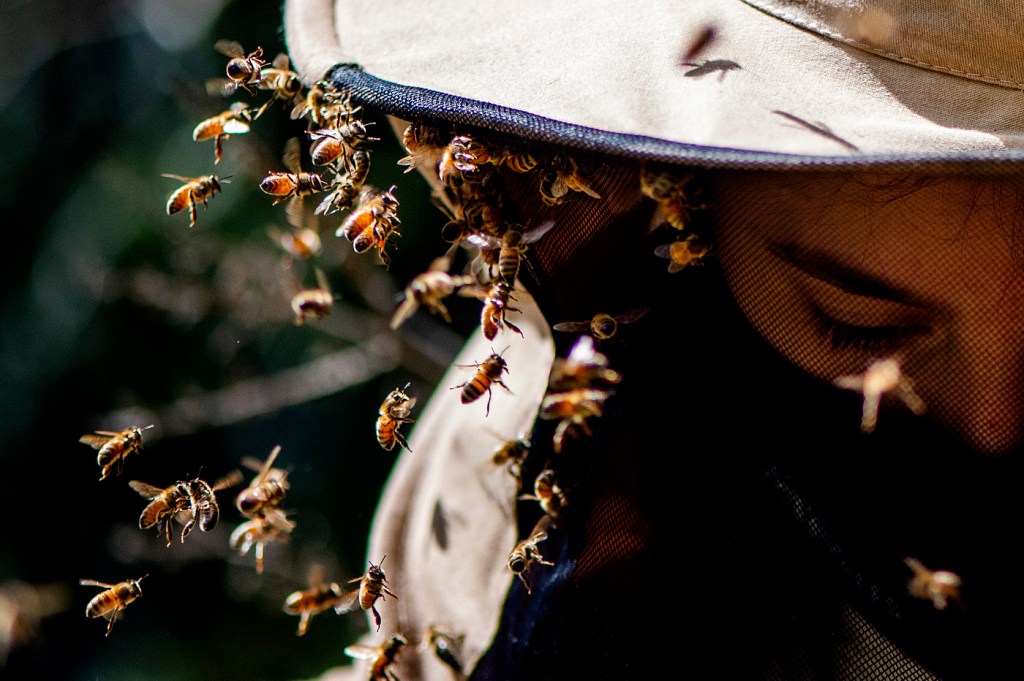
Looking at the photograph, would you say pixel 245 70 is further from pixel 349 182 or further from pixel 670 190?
pixel 670 190

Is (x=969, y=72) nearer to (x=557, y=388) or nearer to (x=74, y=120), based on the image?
(x=557, y=388)

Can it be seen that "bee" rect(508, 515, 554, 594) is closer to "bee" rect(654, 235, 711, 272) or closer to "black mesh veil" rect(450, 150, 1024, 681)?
"black mesh veil" rect(450, 150, 1024, 681)

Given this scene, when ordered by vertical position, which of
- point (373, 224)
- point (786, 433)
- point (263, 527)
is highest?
point (373, 224)

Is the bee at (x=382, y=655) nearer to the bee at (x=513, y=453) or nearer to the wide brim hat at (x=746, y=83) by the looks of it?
the bee at (x=513, y=453)

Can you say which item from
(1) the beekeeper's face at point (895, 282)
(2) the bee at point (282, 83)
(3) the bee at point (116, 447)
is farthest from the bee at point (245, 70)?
(1) the beekeeper's face at point (895, 282)

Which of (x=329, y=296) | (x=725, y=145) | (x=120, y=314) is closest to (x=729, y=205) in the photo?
(x=725, y=145)

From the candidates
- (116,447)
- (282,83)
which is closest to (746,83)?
(282,83)

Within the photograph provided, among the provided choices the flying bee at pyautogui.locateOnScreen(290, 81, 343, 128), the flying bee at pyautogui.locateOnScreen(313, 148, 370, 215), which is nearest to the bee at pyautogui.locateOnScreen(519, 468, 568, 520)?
the flying bee at pyautogui.locateOnScreen(313, 148, 370, 215)
